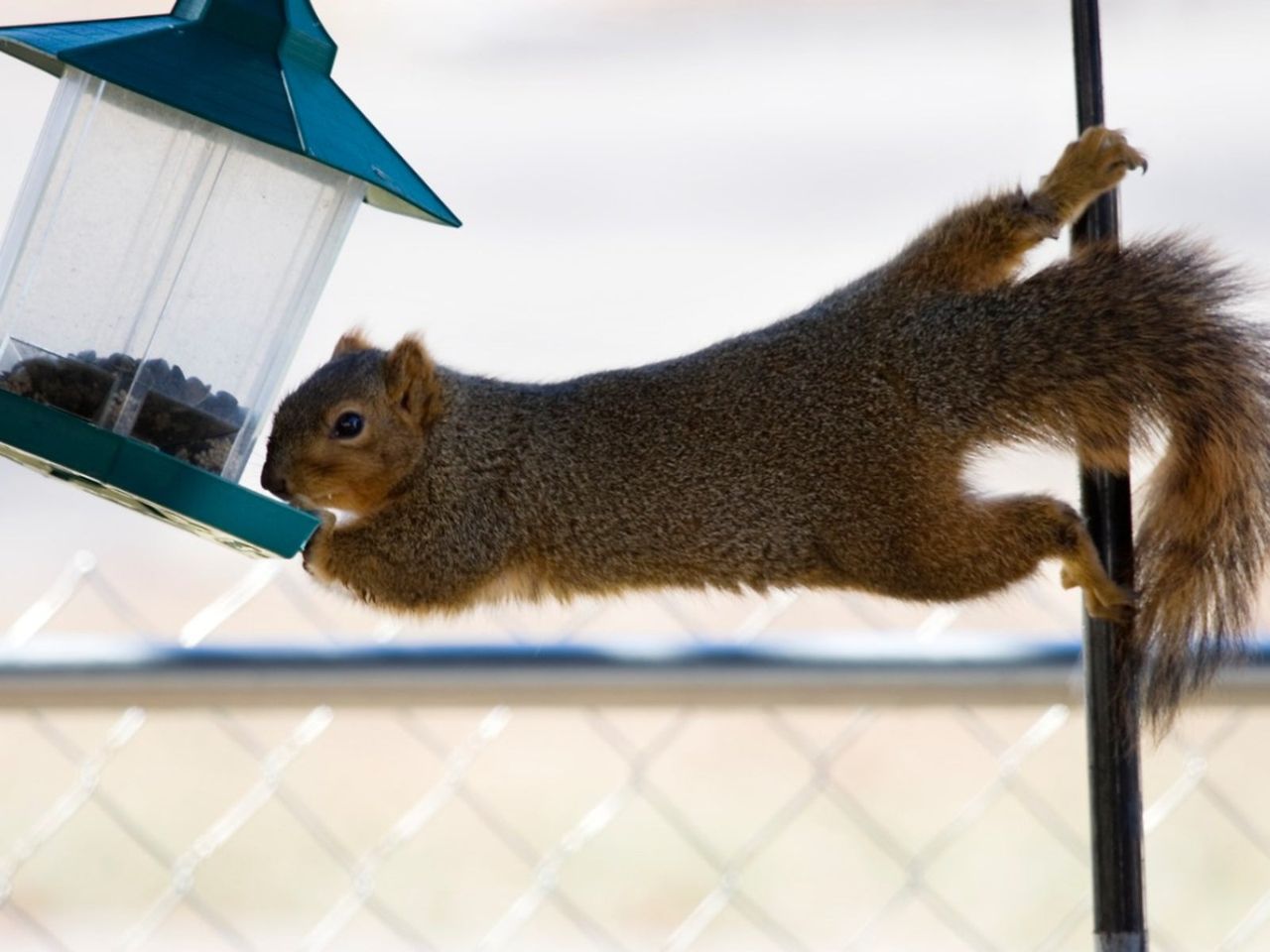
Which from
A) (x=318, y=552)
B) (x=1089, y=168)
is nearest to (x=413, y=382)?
(x=318, y=552)

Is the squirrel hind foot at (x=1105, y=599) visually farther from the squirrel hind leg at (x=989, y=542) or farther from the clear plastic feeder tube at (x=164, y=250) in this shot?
the clear plastic feeder tube at (x=164, y=250)

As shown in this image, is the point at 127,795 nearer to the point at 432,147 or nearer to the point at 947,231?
the point at 432,147

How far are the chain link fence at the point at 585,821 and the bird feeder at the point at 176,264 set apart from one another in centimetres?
50

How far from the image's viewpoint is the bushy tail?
4.10 ft

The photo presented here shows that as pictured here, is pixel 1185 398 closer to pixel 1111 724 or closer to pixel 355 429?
pixel 1111 724

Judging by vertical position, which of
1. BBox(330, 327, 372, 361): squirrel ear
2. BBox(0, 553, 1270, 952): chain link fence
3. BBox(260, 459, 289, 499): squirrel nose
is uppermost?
BBox(330, 327, 372, 361): squirrel ear

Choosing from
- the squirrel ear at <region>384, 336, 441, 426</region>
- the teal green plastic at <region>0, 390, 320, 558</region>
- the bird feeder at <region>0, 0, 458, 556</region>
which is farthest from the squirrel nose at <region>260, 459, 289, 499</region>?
the teal green plastic at <region>0, 390, 320, 558</region>

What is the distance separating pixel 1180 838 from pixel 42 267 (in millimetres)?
1325

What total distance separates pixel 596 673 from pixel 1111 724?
1.34 feet

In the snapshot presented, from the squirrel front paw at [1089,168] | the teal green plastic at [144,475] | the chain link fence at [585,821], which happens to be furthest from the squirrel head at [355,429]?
the squirrel front paw at [1089,168]

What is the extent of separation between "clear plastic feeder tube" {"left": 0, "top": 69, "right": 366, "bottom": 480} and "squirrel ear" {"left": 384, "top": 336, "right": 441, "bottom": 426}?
303 mm

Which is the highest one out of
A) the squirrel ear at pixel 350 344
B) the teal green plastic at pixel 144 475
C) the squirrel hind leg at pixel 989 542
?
the squirrel hind leg at pixel 989 542

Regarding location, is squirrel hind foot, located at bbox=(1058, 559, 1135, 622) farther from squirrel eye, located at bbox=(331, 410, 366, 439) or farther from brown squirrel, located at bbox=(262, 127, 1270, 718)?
squirrel eye, located at bbox=(331, 410, 366, 439)

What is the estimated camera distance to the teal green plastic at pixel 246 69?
1.04m
